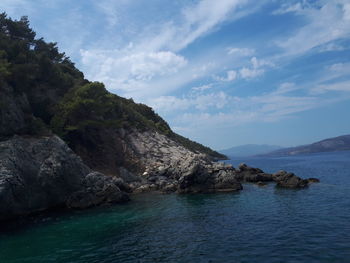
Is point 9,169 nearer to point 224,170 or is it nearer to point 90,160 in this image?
point 90,160

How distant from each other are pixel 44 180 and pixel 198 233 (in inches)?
925

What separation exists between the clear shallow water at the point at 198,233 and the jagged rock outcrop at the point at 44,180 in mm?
2831

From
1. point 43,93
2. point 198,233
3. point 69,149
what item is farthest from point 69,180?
point 43,93

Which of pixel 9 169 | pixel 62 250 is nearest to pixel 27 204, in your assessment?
pixel 9 169

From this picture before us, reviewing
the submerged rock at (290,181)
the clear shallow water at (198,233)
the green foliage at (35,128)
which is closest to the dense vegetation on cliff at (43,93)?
the green foliage at (35,128)

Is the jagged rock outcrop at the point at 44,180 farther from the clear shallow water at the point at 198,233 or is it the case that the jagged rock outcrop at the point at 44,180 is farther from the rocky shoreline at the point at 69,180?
the clear shallow water at the point at 198,233

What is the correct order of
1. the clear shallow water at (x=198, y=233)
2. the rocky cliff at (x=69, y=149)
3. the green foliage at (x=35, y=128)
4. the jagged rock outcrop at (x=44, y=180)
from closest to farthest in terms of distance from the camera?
the clear shallow water at (x=198, y=233), the jagged rock outcrop at (x=44, y=180), the rocky cliff at (x=69, y=149), the green foliage at (x=35, y=128)

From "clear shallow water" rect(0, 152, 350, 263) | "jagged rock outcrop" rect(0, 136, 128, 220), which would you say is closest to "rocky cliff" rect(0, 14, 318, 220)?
"jagged rock outcrop" rect(0, 136, 128, 220)

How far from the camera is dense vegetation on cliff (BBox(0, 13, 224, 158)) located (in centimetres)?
4741

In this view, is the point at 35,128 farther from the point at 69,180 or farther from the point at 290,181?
the point at 290,181

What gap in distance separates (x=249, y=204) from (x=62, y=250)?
2340 centimetres

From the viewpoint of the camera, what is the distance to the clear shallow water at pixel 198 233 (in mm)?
21531

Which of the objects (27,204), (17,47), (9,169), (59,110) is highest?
(17,47)

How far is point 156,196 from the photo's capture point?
4912cm
